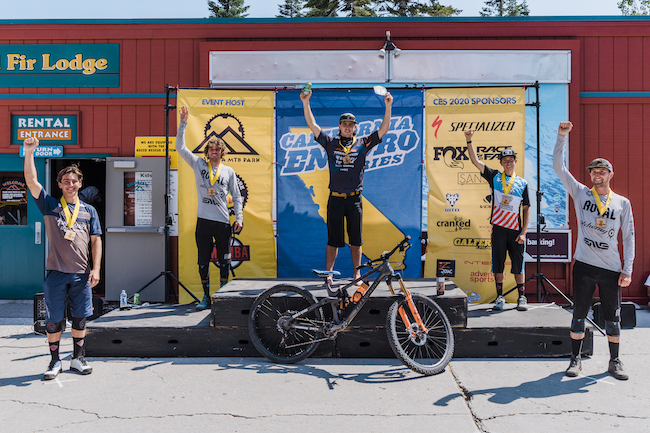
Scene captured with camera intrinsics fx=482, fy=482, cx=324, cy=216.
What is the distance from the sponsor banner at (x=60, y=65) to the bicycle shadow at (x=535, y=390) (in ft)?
22.9

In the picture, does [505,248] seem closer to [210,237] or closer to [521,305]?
[521,305]

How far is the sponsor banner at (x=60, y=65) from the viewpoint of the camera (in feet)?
25.7

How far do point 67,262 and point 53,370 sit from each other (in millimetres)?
1011

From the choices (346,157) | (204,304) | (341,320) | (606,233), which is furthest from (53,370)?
(606,233)

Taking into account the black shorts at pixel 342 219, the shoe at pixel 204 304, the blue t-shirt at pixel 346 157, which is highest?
the blue t-shirt at pixel 346 157

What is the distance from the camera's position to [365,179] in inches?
268

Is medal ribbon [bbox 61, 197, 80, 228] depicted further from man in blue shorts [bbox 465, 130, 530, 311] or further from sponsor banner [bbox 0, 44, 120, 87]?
man in blue shorts [bbox 465, 130, 530, 311]

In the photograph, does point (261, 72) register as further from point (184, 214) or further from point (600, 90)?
point (600, 90)

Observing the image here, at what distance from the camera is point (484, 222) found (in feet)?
22.0

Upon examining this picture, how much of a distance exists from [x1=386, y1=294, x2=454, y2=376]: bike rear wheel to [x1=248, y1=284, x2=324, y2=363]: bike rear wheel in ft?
2.53

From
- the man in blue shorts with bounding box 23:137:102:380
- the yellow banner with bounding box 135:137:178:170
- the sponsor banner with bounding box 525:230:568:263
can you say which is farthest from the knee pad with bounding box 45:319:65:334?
the sponsor banner with bounding box 525:230:568:263

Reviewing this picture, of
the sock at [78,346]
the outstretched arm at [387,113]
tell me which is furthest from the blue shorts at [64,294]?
the outstretched arm at [387,113]

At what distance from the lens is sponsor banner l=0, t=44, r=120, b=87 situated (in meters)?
7.84

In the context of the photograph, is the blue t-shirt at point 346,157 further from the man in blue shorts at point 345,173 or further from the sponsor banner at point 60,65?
the sponsor banner at point 60,65
